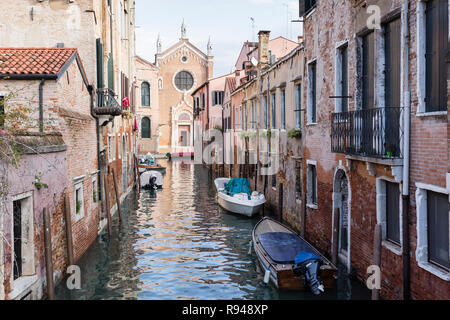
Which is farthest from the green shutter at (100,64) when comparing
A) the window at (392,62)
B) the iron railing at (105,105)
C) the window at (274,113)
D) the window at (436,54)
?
the window at (436,54)

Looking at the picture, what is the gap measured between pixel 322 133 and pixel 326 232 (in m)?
2.28

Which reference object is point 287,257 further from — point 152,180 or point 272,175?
point 152,180

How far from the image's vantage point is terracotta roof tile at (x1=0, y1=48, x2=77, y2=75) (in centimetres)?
990

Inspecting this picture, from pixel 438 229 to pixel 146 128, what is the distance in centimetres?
4606

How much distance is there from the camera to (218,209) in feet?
63.6

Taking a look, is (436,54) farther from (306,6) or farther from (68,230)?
(68,230)

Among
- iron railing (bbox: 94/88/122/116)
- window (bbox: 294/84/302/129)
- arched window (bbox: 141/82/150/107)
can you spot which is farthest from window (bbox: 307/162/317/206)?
arched window (bbox: 141/82/150/107)

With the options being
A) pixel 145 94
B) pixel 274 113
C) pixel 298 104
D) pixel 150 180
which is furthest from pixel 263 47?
pixel 145 94

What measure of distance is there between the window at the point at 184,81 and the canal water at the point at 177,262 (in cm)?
3646

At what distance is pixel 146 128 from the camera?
51.0 metres

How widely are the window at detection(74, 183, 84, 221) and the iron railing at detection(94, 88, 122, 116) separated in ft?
8.56

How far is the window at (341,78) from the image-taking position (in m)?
10.1

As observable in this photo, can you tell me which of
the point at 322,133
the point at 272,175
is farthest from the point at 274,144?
the point at 322,133

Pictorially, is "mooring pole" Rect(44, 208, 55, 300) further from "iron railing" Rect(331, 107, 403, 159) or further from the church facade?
the church facade
